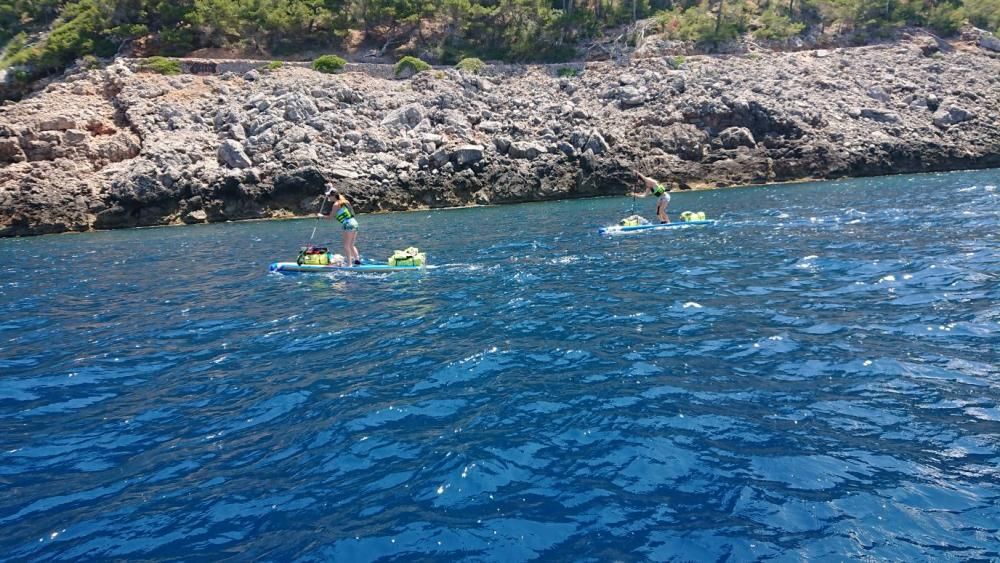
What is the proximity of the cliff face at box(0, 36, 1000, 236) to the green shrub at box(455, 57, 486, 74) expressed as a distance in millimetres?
1883

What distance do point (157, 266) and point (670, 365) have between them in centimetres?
2037

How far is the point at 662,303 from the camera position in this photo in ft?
42.0

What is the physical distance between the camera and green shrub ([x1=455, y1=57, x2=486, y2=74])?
57.9 meters

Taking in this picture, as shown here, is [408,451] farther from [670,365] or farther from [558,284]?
[558,284]

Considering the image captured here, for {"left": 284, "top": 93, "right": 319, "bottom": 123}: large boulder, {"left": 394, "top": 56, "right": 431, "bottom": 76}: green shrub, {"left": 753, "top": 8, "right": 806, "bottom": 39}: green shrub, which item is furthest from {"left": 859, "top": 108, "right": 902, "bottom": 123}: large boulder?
{"left": 284, "top": 93, "right": 319, "bottom": 123}: large boulder

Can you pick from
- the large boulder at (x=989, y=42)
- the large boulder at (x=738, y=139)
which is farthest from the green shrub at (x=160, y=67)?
the large boulder at (x=989, y=42)

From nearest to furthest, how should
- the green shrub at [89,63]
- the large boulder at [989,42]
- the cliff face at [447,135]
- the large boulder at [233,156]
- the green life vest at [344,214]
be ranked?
the green life vest at [344,214] < the cliff face at [447,135] < the large boulder at [233,156] < the green shrub at [89,63] < the large boulder at [989,42]

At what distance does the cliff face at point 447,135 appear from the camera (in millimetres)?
41188

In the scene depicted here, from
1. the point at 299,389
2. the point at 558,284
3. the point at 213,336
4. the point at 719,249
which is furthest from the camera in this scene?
the point at 719,249

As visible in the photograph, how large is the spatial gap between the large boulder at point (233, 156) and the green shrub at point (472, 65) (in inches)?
941

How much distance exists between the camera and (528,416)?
7641 millimetres

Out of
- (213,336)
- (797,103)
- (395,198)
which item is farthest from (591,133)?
(213,336)

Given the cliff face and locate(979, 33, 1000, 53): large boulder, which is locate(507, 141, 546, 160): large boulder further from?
locate(979, 33, 1000, 53): large boulder

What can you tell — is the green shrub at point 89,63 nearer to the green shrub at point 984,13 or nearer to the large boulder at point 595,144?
the large boulder at point 595,144
